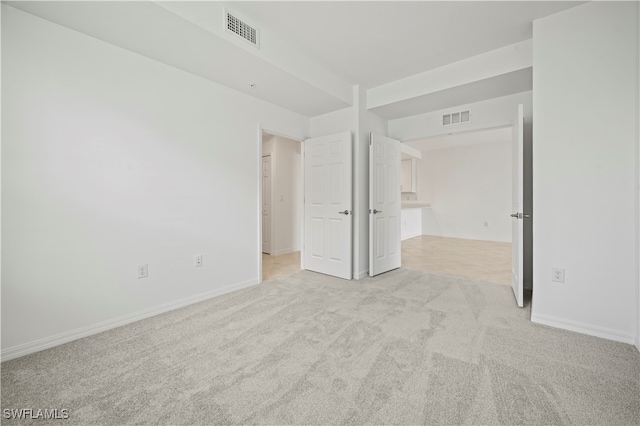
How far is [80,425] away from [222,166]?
2364 mm

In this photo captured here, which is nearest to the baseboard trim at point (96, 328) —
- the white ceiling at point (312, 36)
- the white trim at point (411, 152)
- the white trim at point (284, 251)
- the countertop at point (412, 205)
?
the white ceiling at point (312, 36)

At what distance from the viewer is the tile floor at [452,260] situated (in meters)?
4.00

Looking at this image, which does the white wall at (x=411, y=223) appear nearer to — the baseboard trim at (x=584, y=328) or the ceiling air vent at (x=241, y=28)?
the baseboard trim at (x=584, y=328)

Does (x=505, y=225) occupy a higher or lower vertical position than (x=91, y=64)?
lower

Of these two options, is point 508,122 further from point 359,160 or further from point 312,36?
point 312,36

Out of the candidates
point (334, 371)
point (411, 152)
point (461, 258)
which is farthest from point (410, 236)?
point (334, 371)

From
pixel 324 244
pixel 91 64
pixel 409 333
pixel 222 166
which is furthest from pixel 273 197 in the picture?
pixel 409 333

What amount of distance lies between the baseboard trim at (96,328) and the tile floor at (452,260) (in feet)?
3.41

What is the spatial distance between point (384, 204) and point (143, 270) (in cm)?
300

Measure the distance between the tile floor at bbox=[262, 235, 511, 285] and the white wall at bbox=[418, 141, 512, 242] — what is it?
0.67 m

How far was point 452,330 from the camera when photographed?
2246mm

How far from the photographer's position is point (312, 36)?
8.71 feet

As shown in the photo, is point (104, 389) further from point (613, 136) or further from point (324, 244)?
point (613, 136)

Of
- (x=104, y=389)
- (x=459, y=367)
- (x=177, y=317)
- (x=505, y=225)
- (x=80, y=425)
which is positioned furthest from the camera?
(x=505, y=225)
